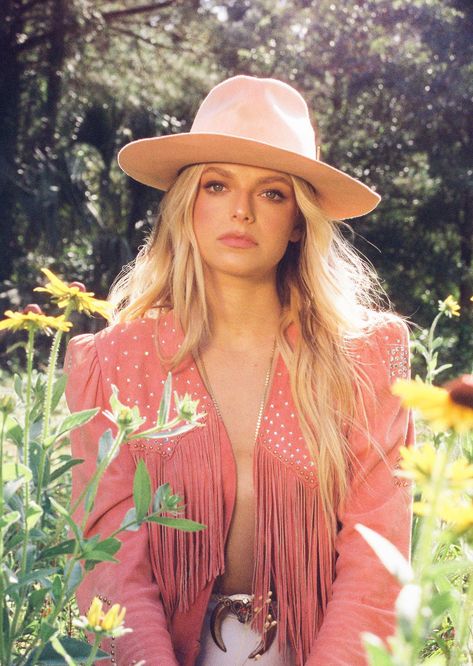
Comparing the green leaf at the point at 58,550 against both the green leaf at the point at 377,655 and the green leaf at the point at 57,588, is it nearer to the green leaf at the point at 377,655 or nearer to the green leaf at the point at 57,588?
the green leaf at the point at 57,588

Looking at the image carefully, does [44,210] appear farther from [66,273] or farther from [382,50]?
[382,50]

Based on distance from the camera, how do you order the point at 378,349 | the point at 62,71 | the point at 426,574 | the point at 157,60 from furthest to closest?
the point at 157,60 < the point at 62,71 < the point at 378,349 < the point at 426,574

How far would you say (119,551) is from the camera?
58.1 inches

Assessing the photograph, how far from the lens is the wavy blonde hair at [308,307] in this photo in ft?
5.19

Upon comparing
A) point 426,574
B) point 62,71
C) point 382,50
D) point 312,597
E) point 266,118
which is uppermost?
point 382,50

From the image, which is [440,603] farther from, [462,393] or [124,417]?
[124,417]

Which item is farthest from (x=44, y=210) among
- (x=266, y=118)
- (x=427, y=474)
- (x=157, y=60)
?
(x=427, y=474)

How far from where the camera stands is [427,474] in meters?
0.53

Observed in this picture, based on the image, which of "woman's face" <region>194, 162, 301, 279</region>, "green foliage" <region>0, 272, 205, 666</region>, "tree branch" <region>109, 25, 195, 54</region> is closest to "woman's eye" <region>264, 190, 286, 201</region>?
"woman's face" <region>194, 162, 301, 279</region>

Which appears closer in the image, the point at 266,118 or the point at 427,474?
the point at 427,474

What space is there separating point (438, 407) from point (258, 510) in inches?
41.9

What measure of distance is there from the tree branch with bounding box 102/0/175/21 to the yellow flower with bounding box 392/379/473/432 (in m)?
10.3

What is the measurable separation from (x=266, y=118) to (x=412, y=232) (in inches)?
397

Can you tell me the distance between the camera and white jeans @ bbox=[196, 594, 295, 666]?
4.94ft
